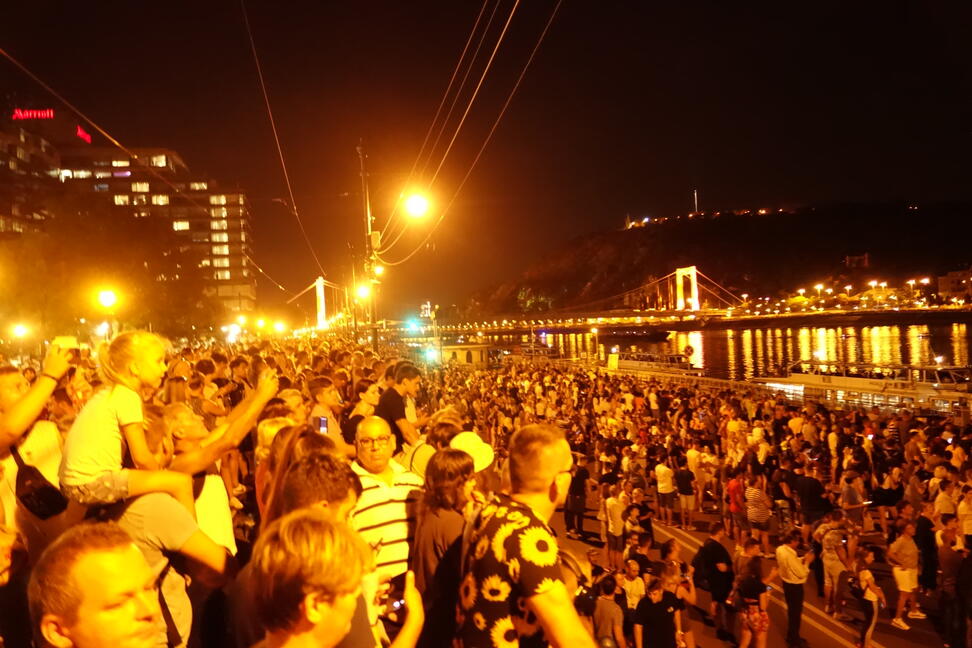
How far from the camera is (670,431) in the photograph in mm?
16156

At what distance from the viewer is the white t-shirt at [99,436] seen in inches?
99.9

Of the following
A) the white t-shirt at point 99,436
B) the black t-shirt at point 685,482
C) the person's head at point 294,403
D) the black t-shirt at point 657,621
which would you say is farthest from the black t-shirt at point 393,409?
the black t-shirt at point 685,482

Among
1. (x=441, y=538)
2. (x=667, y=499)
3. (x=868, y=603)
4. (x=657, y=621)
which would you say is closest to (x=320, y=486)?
(x=441, y=538)

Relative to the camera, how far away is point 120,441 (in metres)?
2.66

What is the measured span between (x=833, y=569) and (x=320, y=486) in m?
7.64

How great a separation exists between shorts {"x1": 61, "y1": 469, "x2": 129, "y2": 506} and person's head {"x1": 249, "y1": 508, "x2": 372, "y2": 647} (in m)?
0.91

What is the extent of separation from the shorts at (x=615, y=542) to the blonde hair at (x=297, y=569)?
8.24m

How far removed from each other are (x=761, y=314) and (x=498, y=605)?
353ft

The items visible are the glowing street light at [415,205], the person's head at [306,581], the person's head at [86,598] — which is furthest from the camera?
the glowing street light at [415,205]

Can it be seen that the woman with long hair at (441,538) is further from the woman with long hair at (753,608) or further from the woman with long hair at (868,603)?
the woman with long hair at (868,603)

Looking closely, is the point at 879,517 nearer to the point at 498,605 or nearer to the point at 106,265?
the point at 498,605

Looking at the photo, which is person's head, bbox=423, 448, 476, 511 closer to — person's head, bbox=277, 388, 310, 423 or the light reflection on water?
person's head, bbox=277, 388, 310, 423

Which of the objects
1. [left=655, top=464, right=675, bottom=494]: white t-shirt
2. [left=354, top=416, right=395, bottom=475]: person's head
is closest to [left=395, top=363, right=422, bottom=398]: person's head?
[left=354, top=416, right=395, bottom=475]: person's head

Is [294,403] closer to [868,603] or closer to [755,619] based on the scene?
[755,619]
